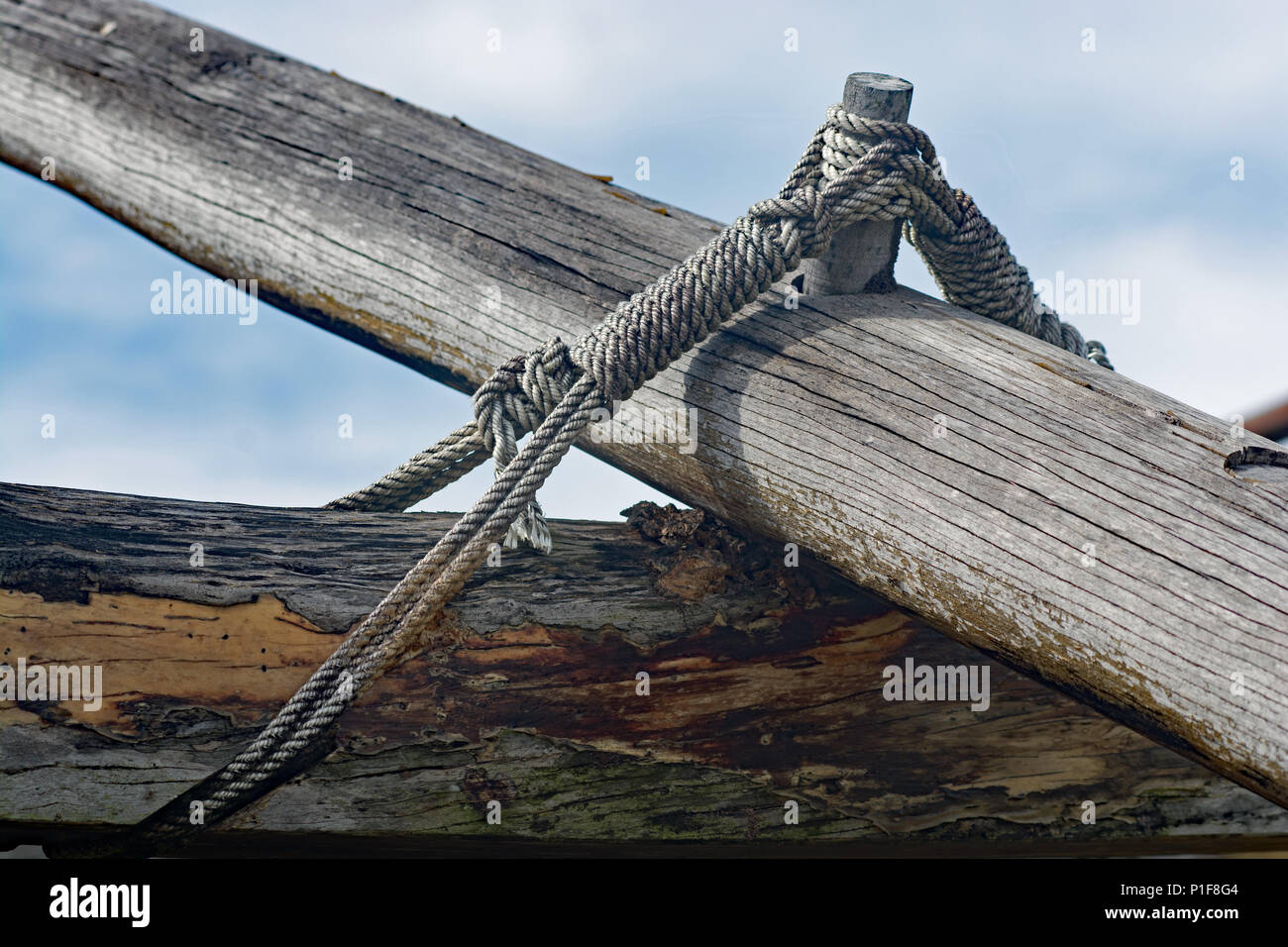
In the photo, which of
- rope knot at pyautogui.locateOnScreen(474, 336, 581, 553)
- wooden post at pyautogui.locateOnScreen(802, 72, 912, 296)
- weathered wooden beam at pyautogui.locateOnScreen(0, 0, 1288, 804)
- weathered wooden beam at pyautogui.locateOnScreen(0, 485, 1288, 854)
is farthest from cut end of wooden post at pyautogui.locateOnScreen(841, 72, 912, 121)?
A: weathered wooden beam at pyautogui.locateOnScreen(0, 485, 1288, 854)

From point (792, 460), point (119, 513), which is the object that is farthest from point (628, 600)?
point (119, 513)

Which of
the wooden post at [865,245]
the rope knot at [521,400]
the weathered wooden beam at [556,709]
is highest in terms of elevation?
the wooden post at [865,245]

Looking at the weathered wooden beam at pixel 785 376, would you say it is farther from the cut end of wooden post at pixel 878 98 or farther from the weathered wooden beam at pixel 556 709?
the cut end of wooden post at pixel 878 98

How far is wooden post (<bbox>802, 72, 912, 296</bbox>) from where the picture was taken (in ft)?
7.20

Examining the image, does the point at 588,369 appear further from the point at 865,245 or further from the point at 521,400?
the point at 865,245

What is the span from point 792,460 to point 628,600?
0.42 m

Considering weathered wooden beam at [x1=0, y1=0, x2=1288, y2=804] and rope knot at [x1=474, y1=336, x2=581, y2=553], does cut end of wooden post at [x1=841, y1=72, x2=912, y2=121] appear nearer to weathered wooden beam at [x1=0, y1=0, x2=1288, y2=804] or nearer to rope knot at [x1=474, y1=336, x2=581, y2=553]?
weathered wooden beam at [x1=0, y1=0, x2=1288, y2=804]

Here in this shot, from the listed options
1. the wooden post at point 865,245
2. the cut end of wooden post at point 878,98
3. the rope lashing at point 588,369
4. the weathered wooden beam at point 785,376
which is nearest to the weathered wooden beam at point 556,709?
the rope lashing at point 588,369

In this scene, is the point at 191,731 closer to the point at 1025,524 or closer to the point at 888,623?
the point at 888,623

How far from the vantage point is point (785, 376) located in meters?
2.01

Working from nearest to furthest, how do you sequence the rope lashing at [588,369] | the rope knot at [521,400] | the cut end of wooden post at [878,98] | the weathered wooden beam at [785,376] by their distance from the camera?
the weathered wooden beam at [785,376] → the rope lashing at [588,369] → the rope knot at [521,400] → the cut end of wooden post at [878,98]

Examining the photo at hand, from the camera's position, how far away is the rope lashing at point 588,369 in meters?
1.75

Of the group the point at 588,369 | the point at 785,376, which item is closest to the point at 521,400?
the point at 588,369

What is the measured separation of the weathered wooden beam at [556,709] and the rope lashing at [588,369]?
0.07m
